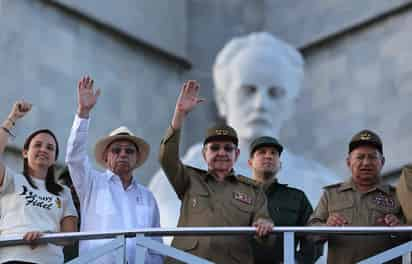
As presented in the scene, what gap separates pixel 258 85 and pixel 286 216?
13.7ft

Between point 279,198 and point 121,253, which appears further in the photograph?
point 279,198

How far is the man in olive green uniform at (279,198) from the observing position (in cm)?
782

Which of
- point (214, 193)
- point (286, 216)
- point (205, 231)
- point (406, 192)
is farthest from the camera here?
point (286, 216)

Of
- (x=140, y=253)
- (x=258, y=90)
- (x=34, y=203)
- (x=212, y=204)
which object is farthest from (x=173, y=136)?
A: (x=258, y=90)

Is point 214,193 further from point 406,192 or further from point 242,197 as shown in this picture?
point 406,192

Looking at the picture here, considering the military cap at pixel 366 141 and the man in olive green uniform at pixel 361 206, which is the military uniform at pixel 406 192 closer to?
the man in olive green uniform at pixel 361 206

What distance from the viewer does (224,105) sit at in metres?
12.3

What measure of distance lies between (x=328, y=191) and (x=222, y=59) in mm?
4592

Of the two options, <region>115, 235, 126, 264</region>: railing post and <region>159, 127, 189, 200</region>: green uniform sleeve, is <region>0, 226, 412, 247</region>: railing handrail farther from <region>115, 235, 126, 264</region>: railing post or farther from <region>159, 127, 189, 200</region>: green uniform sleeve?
<region>159, 127, 189, 200</region>: green uniform sleeve

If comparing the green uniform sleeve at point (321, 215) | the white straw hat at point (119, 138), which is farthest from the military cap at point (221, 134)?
the green uniform sleeve at point (321, 215)

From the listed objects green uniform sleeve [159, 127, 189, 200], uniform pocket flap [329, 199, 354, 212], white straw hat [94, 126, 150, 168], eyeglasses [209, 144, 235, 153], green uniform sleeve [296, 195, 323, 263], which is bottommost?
green uniform sleeve [296, 195, 323, 263]

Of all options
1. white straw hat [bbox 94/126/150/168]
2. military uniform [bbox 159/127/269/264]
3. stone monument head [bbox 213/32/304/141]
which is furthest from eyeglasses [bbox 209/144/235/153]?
stone monument head [bbox 213/32/304/141]

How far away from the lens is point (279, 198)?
7.98 m

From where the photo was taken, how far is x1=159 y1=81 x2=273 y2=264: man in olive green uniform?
24.9 ft
